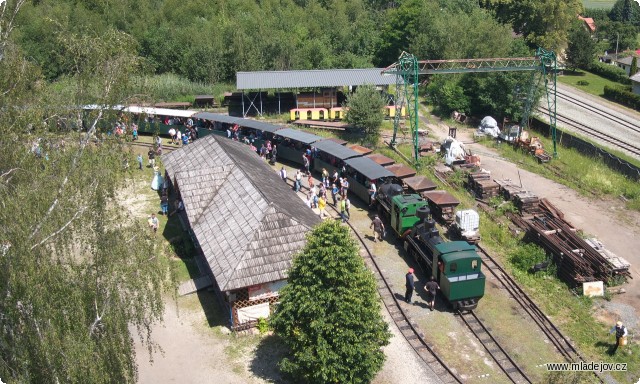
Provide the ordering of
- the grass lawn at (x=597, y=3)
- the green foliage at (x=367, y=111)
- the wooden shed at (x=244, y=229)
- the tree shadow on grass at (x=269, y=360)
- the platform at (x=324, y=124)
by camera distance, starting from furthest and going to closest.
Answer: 1. the grass lawn at (x=597, y=3)
2. the platform at (x=324, y=124)
3. the green foliage at (x=367, y=111)
4. the wooden shed at (x=244, y=229)
5. the tree shadow on grass at (x=269, y=360)

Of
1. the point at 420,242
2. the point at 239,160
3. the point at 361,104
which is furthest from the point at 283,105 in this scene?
the point at 420,242

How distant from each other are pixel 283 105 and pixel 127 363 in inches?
1480

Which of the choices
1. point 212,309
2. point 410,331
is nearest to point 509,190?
point 410,331

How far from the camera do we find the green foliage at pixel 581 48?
67.2m

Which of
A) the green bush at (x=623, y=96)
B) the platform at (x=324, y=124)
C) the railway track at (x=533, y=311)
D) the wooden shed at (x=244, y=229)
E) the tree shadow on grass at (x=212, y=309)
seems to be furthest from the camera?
the green bush at (x=623, y=96)

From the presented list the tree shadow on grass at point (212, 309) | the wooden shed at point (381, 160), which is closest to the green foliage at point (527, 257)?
the wooden shed at point (381, 160)

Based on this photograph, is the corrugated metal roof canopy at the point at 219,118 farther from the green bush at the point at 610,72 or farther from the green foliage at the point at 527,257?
the green bush at the point at 610,72

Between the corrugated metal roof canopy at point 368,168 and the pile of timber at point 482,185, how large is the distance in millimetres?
5283

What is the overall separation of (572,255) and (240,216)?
43.1ft

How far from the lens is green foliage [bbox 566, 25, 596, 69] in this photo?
67.2 m

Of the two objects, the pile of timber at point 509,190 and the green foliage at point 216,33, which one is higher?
the green foliage at point 216,33

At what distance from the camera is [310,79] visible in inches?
1880

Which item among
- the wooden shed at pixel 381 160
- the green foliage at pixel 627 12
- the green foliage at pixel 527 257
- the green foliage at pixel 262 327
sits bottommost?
the green foliage at pixel 262 327

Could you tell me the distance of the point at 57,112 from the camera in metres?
19.0
